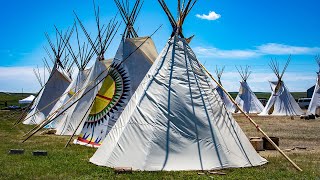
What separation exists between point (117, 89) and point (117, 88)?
3 centimetres

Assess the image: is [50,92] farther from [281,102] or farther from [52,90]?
[281,102]

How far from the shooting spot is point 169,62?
788 centimetres

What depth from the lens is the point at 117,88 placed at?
35.3ft

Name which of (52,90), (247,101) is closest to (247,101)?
(247,101)

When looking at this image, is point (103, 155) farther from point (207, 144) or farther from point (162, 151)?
point (207, 144)

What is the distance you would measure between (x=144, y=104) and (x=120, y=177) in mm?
1736

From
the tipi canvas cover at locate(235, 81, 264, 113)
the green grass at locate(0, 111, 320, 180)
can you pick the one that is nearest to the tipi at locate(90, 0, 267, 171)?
the green grass at locate(0, 111, 320, 180)

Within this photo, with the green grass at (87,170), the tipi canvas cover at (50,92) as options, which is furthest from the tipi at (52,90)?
the green grass at (87,170)

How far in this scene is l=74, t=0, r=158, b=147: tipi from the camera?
10.5 metres

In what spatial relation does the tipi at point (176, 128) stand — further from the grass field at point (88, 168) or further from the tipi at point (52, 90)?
the tipi at point (52, 90)

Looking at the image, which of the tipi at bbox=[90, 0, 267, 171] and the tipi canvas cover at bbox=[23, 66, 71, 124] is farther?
the tipi canvas cover at bbox=[23, 66, 71, 124]

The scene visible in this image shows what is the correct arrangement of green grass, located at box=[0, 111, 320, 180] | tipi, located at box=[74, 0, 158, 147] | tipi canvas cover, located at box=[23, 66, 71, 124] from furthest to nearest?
tipi canvas cover, located at box=[23, 66, 71, 124], tipi, located at box=[74, 0, 158, 147], green grass, located at box=[0, 111, 320, 180]

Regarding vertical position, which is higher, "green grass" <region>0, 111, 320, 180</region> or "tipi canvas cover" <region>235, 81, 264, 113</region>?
"tipi canvas cover" <region>235, 81, 264, 113</region>

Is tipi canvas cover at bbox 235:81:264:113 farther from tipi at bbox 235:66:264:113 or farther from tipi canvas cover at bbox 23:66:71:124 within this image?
tipi canvas cover at bbox 23:66:71:124
